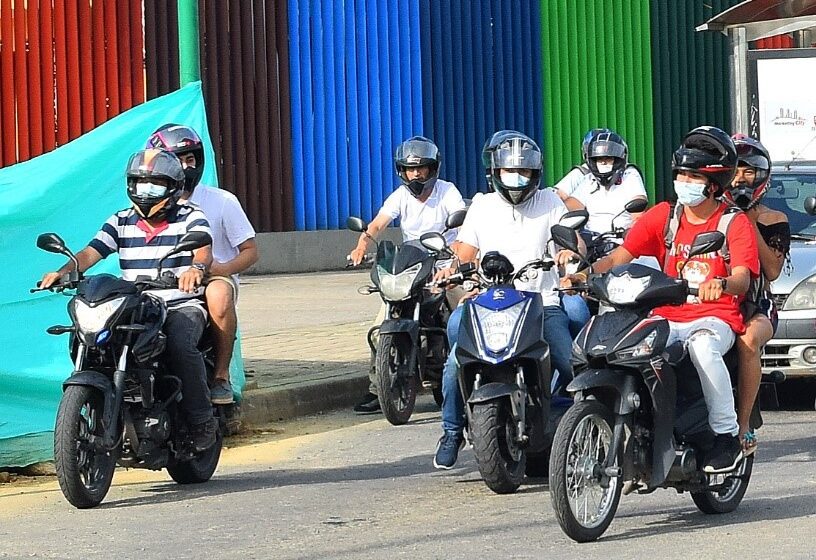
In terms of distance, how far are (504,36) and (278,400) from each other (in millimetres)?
15954

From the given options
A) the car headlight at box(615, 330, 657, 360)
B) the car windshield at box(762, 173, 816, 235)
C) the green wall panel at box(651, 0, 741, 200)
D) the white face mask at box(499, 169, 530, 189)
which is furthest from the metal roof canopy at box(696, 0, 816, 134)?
the car headlight at box(615, 330, 657, 360)

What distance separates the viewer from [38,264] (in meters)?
9.16

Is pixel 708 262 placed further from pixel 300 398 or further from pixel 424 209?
pixel 300 398

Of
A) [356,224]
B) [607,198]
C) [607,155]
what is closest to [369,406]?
[356,224]

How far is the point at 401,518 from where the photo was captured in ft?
24.9

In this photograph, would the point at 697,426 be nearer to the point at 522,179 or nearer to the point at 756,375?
the point at 756,375

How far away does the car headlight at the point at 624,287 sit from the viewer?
687cm

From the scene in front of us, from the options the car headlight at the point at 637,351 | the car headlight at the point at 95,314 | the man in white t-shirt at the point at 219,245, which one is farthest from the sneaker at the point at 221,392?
the car headlight at the point at 637,351

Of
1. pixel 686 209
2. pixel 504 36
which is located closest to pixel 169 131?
pixel 686 209

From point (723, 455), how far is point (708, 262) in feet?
2.71

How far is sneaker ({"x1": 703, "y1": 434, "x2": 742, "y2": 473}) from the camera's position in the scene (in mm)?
7145

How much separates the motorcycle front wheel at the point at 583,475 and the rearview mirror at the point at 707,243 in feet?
2.39

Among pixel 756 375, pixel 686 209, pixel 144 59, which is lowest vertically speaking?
pixel 756 375

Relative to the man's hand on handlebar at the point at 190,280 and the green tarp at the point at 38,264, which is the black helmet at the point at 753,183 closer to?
the man's hand on handlebar at the point at 190,280
